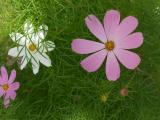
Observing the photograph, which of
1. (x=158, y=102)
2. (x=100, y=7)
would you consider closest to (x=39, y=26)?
(x=100, y=7)

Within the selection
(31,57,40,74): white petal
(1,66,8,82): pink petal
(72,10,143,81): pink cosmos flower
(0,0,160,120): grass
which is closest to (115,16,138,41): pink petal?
(72,10,143,81): pink cosmos flower

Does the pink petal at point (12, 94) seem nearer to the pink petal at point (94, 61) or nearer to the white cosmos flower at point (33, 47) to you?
the white cosmos flower at point (33, 47)

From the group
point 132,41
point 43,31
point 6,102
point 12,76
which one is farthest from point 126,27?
point 6,102

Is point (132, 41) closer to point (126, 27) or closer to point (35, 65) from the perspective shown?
point (126, 27)

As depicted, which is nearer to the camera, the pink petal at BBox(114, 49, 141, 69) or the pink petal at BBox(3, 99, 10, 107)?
the pink petal at BBox(114, 49, 141, 69)

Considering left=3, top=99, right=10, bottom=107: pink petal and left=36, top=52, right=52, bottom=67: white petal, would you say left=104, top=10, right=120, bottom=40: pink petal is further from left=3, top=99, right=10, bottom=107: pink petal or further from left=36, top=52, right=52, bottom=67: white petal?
left=3, top=99, right=10, bottom=107: pink petal

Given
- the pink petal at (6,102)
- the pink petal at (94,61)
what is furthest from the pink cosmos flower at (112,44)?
the pink petal at (6,102)
